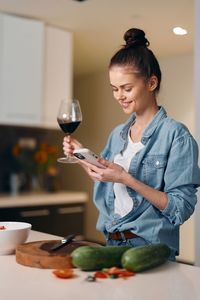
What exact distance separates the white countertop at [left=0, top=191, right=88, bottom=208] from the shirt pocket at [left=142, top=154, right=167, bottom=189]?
2.11 meters

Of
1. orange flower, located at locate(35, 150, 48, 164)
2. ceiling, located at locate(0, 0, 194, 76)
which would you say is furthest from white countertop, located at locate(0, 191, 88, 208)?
ceiling, located at locate(0, 0, 194, 76)

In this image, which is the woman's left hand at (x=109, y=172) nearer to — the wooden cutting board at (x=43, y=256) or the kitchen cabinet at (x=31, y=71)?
the wooden cutting board at (x=43, y=256)

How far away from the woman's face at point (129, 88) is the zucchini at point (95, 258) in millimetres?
509

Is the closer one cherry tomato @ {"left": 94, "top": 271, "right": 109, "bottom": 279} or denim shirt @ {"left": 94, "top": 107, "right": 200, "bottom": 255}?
cherry tomato @ {"left": 94, "top": 271, "right": 109, "bottom": 279}

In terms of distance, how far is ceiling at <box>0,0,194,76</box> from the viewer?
10.3 feet

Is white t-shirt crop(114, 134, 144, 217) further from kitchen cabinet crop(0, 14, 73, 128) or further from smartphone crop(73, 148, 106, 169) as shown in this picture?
kitchen cabinet crop(0, 14, 73, 128)

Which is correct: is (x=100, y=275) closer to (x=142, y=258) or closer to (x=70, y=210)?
(x=142, y=258)

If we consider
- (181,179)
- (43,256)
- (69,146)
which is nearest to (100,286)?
(43,256)

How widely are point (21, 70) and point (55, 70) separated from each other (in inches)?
13.3

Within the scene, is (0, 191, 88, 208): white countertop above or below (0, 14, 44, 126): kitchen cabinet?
below

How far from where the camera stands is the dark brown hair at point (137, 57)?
4.65ft

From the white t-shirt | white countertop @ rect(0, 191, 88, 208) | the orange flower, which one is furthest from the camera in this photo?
the orange flower

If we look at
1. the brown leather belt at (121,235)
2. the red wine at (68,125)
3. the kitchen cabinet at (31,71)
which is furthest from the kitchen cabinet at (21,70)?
the brown leather belt at (121,235)

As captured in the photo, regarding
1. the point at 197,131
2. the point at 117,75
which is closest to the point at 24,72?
the point at 197,131
